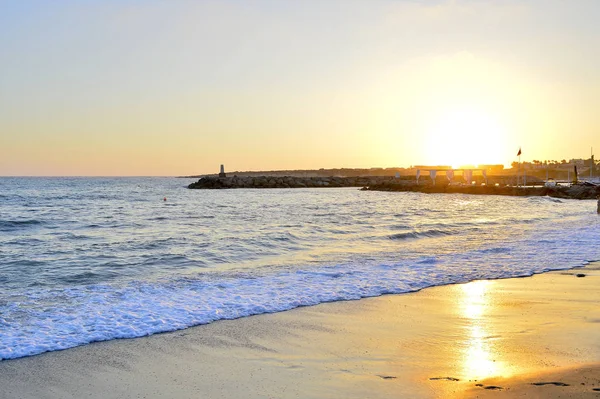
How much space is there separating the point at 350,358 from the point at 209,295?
12.7ft

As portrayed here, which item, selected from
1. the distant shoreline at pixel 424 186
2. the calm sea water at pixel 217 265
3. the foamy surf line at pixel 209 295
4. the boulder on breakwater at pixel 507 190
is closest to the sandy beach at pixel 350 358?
the foamy surf line at pixel 209 295

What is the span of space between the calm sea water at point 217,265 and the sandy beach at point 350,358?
2.23 feet

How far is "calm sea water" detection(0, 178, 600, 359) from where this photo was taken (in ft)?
24.3

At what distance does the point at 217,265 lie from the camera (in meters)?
12.0

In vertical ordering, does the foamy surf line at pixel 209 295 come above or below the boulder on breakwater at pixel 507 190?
below

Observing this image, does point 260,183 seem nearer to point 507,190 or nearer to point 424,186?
point 424,186

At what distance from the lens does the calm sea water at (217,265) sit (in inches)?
292

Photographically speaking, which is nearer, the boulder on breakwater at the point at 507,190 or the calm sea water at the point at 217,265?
the calm sea water at the point at 217,265

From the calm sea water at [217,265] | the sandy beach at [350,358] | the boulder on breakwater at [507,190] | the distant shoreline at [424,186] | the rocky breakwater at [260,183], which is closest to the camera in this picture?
the sandy beach at [350,358]

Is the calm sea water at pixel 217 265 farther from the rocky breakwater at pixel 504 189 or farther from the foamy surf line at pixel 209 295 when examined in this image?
the rocky breakwater at pixel 504 189

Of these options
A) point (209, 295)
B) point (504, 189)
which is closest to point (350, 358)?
point (209, 295)

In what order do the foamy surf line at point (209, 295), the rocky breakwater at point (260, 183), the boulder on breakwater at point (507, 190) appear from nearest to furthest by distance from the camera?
the foamy surf line at point (209, 295) → the boulder on breakwater at point (507, 190) → the rocky breakwater at point (260, 183)

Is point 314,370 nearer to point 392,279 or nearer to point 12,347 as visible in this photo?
point 12,347

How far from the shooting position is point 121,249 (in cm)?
1430
